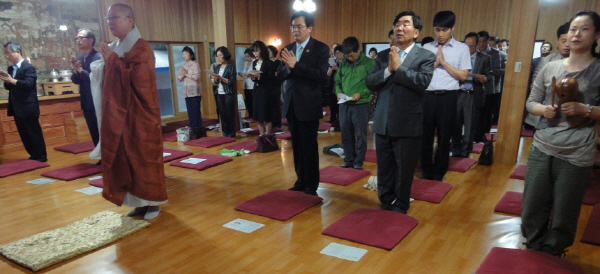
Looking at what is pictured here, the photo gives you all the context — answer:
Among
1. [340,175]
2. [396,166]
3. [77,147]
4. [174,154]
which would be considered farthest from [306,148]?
[77,147]

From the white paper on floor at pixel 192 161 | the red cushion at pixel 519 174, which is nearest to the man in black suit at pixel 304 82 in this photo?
the white paper on floor at pixel 192 161

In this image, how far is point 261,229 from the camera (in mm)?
2693

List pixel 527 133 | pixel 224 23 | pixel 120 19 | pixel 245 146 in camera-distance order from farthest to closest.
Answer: pixel 224 23 → pixel 527 133 → pixel 245 146 → pixel 120 19

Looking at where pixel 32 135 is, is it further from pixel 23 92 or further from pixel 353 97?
pixel 353 97

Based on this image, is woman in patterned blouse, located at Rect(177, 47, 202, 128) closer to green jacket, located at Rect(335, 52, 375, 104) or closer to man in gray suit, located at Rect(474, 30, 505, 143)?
green jacket, located at Rect(335, 52, 375, 104)

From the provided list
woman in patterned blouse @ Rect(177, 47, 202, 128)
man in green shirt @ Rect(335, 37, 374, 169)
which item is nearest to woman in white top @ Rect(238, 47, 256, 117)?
woman in patterned blouse @ Rect(177, 47, 202, 128)

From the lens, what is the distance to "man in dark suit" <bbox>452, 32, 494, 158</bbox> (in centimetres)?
439

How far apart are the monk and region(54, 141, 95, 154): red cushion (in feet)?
9.93

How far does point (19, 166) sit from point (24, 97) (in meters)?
0.83

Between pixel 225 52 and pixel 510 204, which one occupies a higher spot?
pixel 225 52

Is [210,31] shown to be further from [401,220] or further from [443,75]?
[401,220]

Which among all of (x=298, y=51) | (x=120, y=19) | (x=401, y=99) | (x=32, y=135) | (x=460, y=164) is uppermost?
(x=120, y=19)

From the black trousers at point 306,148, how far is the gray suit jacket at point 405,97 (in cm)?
67

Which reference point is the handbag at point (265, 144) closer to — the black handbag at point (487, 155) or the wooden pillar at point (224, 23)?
the wooden pillar at point (224, 23)
